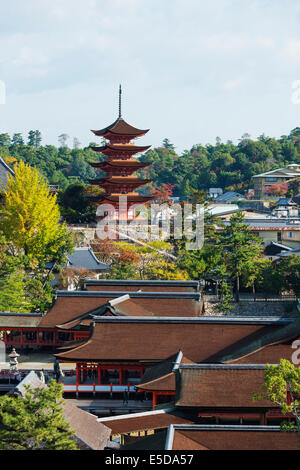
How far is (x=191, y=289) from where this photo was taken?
31297 millimetres

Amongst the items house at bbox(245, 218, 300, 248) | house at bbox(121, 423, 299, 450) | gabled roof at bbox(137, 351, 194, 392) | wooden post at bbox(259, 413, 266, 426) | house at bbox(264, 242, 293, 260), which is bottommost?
wooden post at bbox(259, 413, 266, 426)

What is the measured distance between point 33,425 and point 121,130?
3972 cm

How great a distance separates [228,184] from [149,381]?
7941cm

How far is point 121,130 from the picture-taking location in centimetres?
5144

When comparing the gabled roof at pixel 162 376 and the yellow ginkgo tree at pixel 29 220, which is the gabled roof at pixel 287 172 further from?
the gabled roof at pixel 162 376

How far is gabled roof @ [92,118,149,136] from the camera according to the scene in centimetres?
5088

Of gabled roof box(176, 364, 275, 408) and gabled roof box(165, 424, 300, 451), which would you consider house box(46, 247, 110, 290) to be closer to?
gabled roof box(176, 364, 275, 408)

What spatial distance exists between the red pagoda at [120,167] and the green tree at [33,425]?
→ 35109 mm

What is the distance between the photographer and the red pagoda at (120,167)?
163 ft

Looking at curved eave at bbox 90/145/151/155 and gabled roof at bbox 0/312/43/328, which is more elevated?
curved eave at bbox 90/145/151/155

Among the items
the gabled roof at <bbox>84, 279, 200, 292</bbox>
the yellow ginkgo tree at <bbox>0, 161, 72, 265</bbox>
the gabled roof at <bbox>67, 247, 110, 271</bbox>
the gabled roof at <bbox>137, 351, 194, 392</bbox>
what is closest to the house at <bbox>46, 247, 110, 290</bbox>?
the gabled roof at <bbox>67, 247, 110, 271</bbox>

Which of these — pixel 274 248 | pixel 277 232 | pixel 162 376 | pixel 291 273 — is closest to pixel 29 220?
pixel 291 273

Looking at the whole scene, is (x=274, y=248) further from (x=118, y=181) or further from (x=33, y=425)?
(x=33, y=425)

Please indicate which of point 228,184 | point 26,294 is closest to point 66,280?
point 26,294
